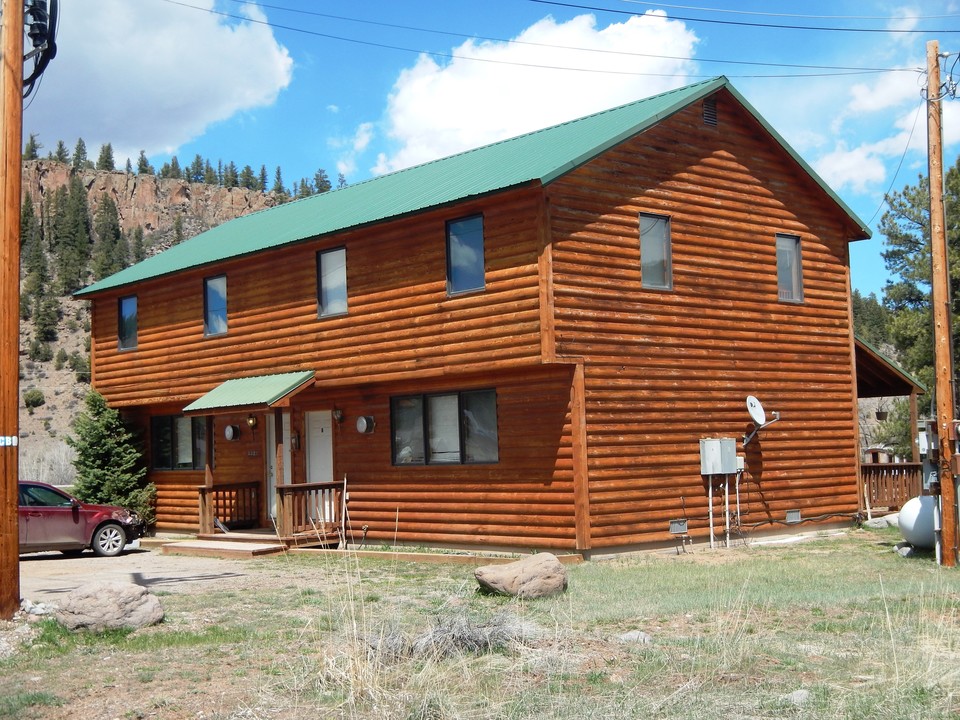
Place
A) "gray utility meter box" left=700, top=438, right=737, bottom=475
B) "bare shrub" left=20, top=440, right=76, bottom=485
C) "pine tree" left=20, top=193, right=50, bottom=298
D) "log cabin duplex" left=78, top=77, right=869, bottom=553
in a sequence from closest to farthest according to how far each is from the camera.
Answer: "log cabin duplex" left=78, top=77, right=869, bottom=553 < "gray utility meter box" left=700, top=438, right=737, bottom=475 < "bare shrub" left=20, top=440, right=76, bottom=485 < "pine tree" left=20, top=193, right=50, bottom=298

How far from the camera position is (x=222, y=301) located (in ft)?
74.0

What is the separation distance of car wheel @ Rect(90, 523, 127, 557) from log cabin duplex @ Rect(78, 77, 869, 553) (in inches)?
70.4

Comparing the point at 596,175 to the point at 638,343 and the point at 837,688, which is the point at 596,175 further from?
the point at 837,688

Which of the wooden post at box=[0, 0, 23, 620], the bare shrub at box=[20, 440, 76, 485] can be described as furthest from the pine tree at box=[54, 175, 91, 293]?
the wooden post at box=[0, 0, 23, 620]

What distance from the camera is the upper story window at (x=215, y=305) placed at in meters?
22.5

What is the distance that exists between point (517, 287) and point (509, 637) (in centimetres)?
856

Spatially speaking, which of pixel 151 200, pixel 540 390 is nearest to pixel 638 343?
pixel 540 390

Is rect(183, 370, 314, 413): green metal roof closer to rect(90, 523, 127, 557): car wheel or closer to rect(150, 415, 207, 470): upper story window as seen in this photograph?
rect(150, 415, 207, 470): upper story window

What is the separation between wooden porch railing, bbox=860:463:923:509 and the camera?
2228cm

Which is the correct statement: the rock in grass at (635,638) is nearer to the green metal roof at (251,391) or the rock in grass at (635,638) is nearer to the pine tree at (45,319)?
the green metal roof at (251,391)

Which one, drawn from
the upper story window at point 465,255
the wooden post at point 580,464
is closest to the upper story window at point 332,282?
the upper story window at point 465,255

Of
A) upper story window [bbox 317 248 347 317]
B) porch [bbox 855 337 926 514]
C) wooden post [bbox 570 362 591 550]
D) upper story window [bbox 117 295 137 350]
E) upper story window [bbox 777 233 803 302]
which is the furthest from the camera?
upper story window [bbox 117 295 137 350]

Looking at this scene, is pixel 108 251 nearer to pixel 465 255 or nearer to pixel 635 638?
pixel 465 255

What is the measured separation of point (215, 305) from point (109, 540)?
5467mm
